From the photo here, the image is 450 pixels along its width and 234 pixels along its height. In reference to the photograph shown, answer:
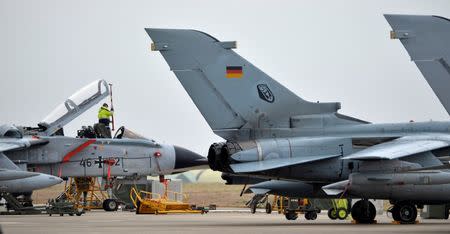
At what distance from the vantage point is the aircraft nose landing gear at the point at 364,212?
23234 mm

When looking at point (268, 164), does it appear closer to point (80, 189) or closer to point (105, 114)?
point (105, 114)

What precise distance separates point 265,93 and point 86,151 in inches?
424

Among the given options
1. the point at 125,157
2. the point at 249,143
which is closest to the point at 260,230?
the point at 249,143

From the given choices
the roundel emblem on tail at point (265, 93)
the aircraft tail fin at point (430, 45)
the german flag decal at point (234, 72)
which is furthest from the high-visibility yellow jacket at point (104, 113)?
the aircraft tail fin at point (430, 45)

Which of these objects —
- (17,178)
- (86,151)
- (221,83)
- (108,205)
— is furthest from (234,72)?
(108,205)

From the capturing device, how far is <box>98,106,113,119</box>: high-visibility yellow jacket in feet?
108

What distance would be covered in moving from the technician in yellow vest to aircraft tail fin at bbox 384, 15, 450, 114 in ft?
47.8

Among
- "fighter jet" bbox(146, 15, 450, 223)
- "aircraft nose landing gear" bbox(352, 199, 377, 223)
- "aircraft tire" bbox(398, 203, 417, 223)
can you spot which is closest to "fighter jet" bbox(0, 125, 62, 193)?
"fighter jet" bbox(146, 15, 450, 223)

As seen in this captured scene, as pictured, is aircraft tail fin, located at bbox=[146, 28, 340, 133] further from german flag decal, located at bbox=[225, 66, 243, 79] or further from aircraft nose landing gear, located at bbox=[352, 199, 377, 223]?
aircraft nose landing gear, located at bbox=[352, 199, 377, 223]

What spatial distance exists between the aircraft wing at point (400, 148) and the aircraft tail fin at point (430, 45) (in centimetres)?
237

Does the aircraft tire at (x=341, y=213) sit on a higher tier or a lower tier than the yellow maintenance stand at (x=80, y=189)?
lower

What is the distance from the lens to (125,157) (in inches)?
1291

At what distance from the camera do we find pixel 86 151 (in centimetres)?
3250

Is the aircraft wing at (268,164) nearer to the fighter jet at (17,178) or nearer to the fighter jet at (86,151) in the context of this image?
the fighter jet at (17,178)
